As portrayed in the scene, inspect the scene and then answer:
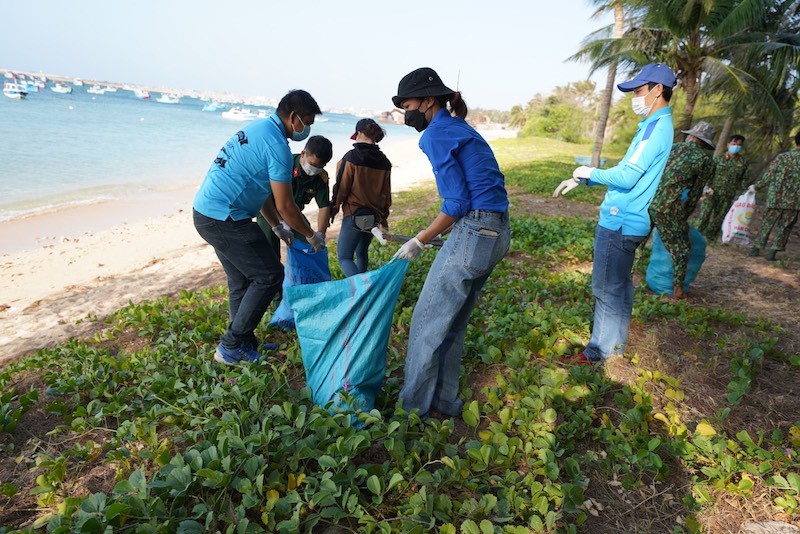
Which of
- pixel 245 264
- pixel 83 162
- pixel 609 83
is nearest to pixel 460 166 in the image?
pixel 245 264

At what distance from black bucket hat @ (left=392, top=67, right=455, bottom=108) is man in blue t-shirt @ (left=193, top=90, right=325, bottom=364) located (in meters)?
0.90

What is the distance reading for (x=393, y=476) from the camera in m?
1.99

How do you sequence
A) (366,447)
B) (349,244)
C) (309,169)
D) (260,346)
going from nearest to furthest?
(366,447)
(260,346)
(309,169)
(349,244)

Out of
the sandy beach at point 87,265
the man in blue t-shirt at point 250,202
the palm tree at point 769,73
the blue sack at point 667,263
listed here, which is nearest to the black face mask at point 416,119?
the man in blue t-shirt at point 250,202

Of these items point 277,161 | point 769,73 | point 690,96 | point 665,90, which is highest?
point 769,73

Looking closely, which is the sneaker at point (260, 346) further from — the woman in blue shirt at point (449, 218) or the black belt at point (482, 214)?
the black belt at point (482, 214)

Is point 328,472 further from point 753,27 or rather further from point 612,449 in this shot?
point 753,27

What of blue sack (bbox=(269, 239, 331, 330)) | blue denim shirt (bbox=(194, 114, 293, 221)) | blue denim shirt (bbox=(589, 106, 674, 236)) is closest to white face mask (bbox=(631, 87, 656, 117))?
blue denim shirt (bbox=(589, 106, 674, 236))

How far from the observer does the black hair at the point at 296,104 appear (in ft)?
9.62

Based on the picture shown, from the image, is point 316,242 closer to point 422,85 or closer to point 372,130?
point 372,130

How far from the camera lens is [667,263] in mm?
4418

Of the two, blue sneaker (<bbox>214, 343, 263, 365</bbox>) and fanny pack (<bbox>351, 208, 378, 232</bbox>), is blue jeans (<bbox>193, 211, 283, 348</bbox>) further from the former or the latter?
fanny pack (<bbox>351, 208, 378, 232</bbox>)

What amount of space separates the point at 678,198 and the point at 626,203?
163 cm

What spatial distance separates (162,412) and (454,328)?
5.48 feet
